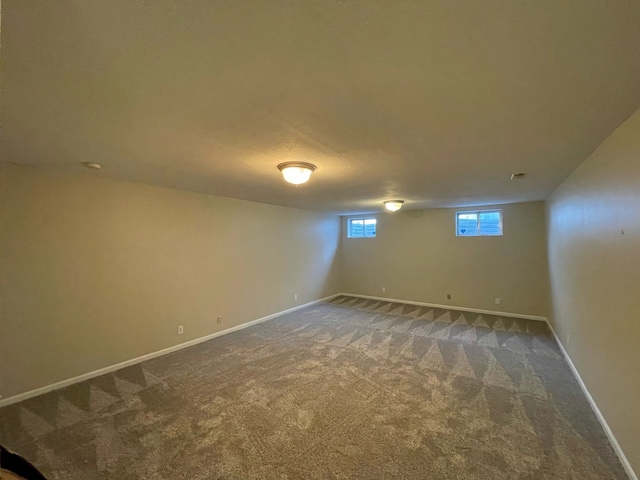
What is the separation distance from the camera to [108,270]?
10.6 ft

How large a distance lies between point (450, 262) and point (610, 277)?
407cm

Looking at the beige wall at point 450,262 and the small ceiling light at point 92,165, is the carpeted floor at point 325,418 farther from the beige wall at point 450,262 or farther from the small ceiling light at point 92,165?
the small ceiling light at point 92,165

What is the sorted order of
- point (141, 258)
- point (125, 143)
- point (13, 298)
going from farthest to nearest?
point (141, 258) → point (13, 298) → point (125, 143)

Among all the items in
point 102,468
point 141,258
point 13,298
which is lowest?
point 102,468

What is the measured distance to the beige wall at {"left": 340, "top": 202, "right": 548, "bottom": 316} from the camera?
5.19 metres

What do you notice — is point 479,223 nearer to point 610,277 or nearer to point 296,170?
point 610,277

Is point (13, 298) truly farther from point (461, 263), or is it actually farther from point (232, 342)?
point (461, 263)

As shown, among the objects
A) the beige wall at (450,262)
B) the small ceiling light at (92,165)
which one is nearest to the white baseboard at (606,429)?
the beige wall at (450,262)

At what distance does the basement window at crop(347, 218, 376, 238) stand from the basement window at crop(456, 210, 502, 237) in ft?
6.97

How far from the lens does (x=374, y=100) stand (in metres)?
1.44

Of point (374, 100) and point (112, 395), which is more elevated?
point (374, 100)

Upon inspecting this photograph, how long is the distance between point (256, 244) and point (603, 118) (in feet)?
15.4

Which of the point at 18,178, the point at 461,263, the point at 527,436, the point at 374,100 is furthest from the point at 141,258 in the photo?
the point at 461,263

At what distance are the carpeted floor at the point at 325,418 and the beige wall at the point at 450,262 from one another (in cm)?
176
